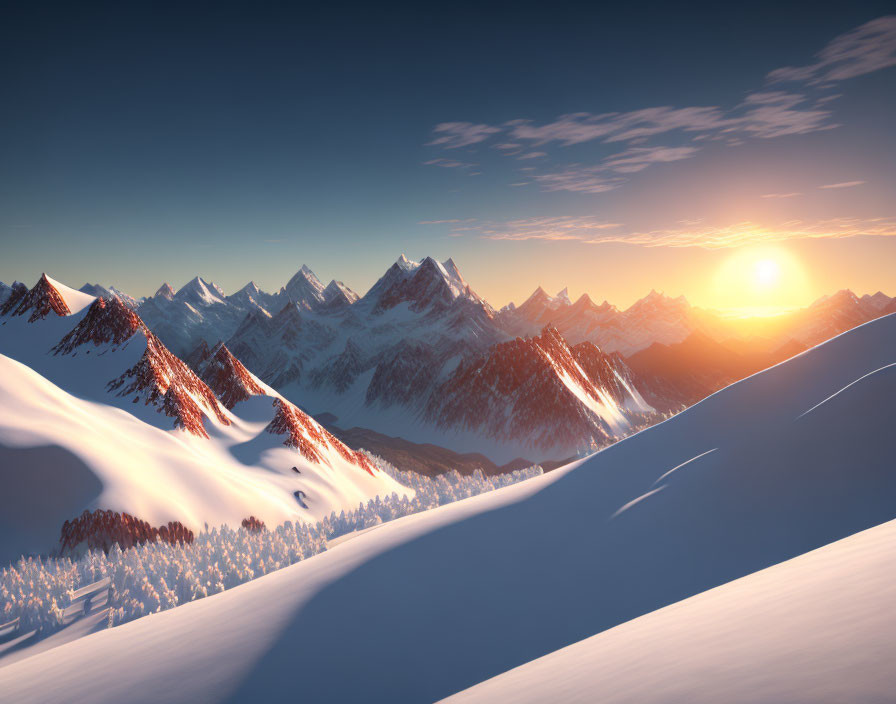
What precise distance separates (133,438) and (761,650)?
61.7m

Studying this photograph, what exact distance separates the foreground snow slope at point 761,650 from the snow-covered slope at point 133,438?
46.8 m

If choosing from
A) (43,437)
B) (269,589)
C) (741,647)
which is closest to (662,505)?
(741,647)

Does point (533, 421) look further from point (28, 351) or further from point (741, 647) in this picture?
point (741, 647)

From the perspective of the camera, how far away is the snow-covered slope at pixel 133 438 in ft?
134

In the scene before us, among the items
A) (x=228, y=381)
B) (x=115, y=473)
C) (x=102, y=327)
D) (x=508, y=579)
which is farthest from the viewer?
(x=228, y=381)

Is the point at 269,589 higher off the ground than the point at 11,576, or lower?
lower

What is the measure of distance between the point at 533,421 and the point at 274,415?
4938 inches

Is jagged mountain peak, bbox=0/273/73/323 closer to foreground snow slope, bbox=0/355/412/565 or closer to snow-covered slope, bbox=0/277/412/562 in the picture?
snow-covered slope, bbox=0/277/412/562

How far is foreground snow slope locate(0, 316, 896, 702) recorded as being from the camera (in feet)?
34.3

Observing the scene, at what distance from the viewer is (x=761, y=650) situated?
4.21 meters

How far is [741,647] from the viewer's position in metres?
4.46

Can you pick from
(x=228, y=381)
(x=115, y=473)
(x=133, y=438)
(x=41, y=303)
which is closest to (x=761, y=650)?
(x=115, y=473)

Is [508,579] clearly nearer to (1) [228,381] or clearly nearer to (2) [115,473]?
(2) [115,473]

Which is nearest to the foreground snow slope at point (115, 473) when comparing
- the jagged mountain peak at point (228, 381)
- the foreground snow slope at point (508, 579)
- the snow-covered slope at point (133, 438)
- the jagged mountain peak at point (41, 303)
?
the snow-covered slope at point (133, 438)
